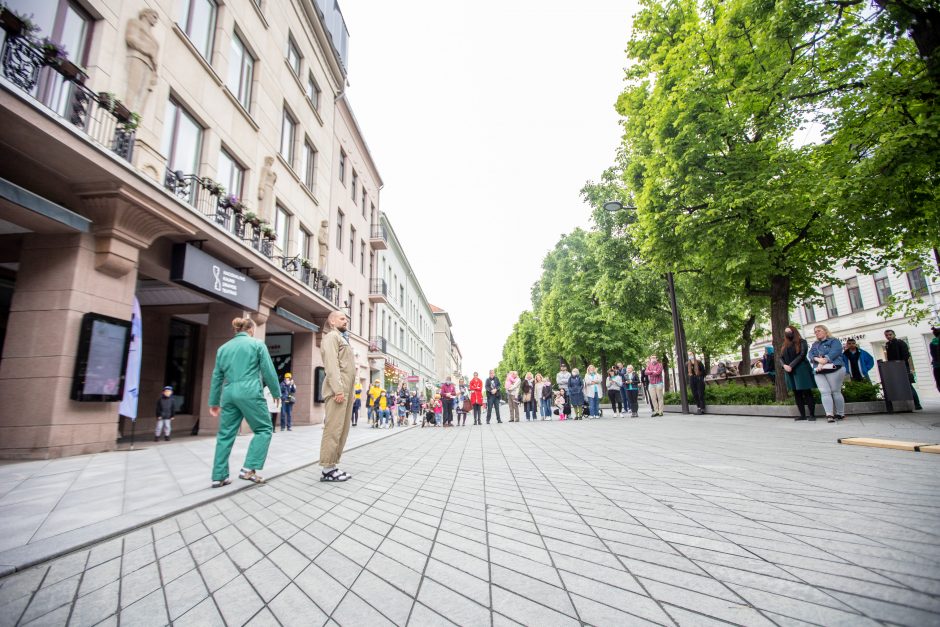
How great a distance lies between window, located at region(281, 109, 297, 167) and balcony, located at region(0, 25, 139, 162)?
883 cm

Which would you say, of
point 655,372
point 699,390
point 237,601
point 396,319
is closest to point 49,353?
point 237,601

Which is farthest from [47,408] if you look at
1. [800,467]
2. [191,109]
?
[800,467]

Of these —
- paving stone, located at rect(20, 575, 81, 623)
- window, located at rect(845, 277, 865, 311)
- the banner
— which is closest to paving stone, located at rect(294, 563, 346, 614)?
paving stone, located at rect(20, 575, 81, 623)

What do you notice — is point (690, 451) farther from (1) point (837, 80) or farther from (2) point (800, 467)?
(1) point (837, 80)

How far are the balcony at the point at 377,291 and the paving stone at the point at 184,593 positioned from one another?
2699cm

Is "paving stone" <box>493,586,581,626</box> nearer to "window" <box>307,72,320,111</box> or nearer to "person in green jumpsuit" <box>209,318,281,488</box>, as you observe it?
"person in green jumpsuit" <box>209,318,281,488</box>

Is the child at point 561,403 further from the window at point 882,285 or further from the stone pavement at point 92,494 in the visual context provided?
the window at point 882,285

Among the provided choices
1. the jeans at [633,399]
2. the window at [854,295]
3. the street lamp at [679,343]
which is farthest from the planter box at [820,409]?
the window at [854,295]

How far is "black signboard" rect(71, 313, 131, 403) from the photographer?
7.71 m

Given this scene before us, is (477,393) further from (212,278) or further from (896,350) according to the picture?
(896,350)

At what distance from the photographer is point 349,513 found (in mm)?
3793

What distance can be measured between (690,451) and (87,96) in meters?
11.7

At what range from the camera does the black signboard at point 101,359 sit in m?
7.71

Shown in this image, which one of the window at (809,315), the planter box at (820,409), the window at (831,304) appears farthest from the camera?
the window at (809,315)
